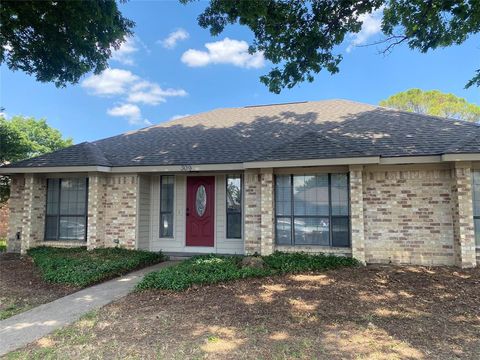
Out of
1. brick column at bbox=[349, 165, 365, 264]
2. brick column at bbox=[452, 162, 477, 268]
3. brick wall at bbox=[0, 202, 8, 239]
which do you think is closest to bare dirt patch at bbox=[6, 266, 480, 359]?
brick column at bbox=[452, 162, 477, 268]

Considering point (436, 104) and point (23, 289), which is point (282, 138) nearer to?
point (23, 289)

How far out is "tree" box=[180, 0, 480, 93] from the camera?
305 inches

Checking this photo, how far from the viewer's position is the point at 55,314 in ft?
17.0

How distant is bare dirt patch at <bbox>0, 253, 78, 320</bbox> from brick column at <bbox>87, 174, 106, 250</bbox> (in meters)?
1.57

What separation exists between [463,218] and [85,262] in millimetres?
8427

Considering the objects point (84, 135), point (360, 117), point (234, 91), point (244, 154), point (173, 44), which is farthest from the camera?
point (84, 135)

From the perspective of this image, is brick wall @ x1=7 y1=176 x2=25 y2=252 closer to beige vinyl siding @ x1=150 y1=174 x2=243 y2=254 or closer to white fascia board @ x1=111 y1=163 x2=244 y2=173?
white fascia board @ x1=111 y1=163 x2=244 y2=173

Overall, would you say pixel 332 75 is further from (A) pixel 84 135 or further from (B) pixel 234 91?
(A) pixel 84 135

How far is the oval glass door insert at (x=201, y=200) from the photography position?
9930 millimetres

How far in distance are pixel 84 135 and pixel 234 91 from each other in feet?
57.1

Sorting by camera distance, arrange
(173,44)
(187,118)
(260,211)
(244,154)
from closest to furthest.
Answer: (260,211)
(244,154)
(187,118)
(173,44)

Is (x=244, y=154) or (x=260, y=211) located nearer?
(x=260, y=211)

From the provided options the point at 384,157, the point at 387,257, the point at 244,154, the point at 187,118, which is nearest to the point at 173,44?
the point at 187,118

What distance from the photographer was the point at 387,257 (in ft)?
26.1
